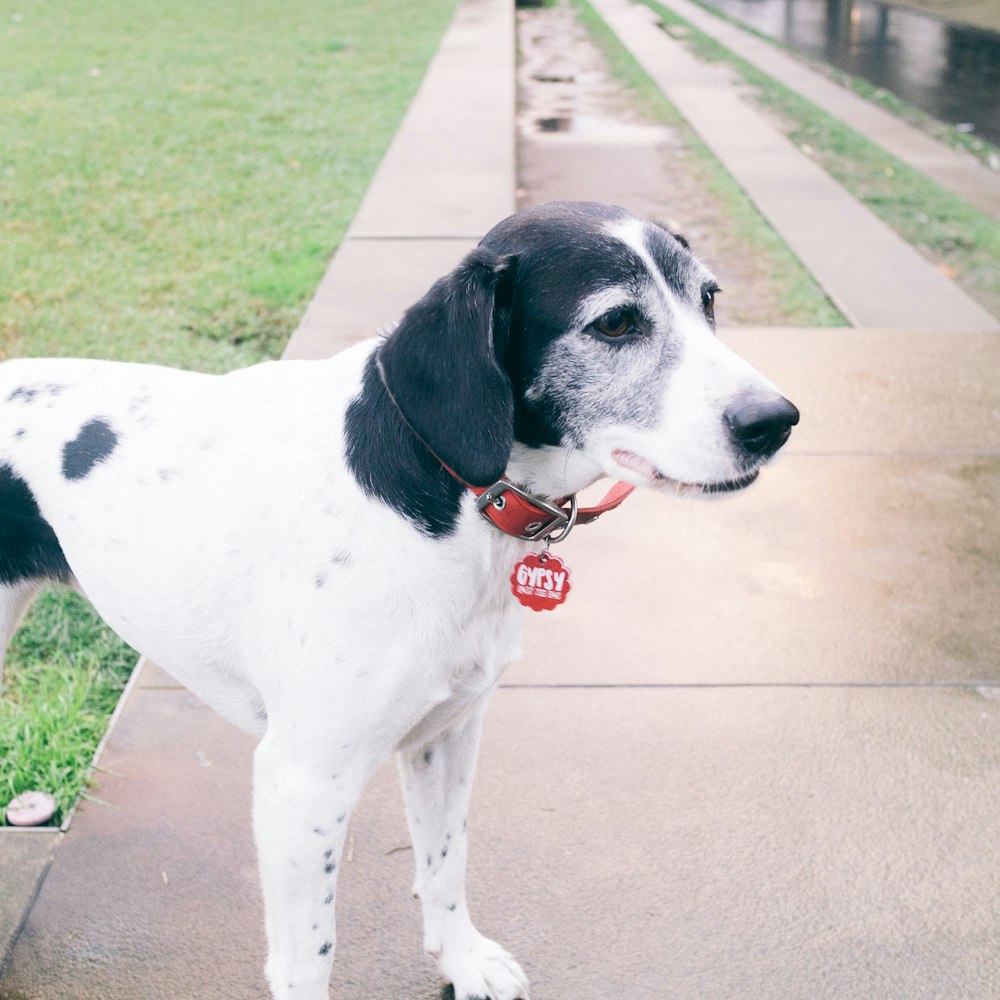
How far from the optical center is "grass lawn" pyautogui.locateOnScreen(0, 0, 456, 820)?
11.8 feet

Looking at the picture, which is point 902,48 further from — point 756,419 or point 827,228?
point 756,419

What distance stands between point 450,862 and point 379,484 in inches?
37.4

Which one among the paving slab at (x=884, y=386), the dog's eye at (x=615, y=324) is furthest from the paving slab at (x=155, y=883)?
the paving slab at (x=884, y=386)

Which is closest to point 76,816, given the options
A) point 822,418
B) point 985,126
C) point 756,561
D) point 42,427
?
point 42,427

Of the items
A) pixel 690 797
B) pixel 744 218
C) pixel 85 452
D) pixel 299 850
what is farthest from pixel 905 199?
pixel 299 850

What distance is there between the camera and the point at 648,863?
2844 millimetres

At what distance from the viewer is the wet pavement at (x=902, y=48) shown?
1295 cm

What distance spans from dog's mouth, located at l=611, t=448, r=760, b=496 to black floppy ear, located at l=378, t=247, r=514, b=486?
230 mm

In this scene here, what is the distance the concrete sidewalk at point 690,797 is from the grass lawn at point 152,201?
0.38 meters

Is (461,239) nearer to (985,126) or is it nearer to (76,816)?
(76,816)

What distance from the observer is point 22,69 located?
12719 mm

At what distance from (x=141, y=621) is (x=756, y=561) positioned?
2443mm

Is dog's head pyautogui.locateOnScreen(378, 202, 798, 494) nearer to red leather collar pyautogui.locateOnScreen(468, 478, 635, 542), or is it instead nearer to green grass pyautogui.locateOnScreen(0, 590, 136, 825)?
red leather collar pyautogui.locateOnScreen(468, 478, 635, 542)

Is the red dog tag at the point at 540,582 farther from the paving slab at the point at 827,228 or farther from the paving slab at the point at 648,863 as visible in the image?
the paving slab at the point at 827,228
